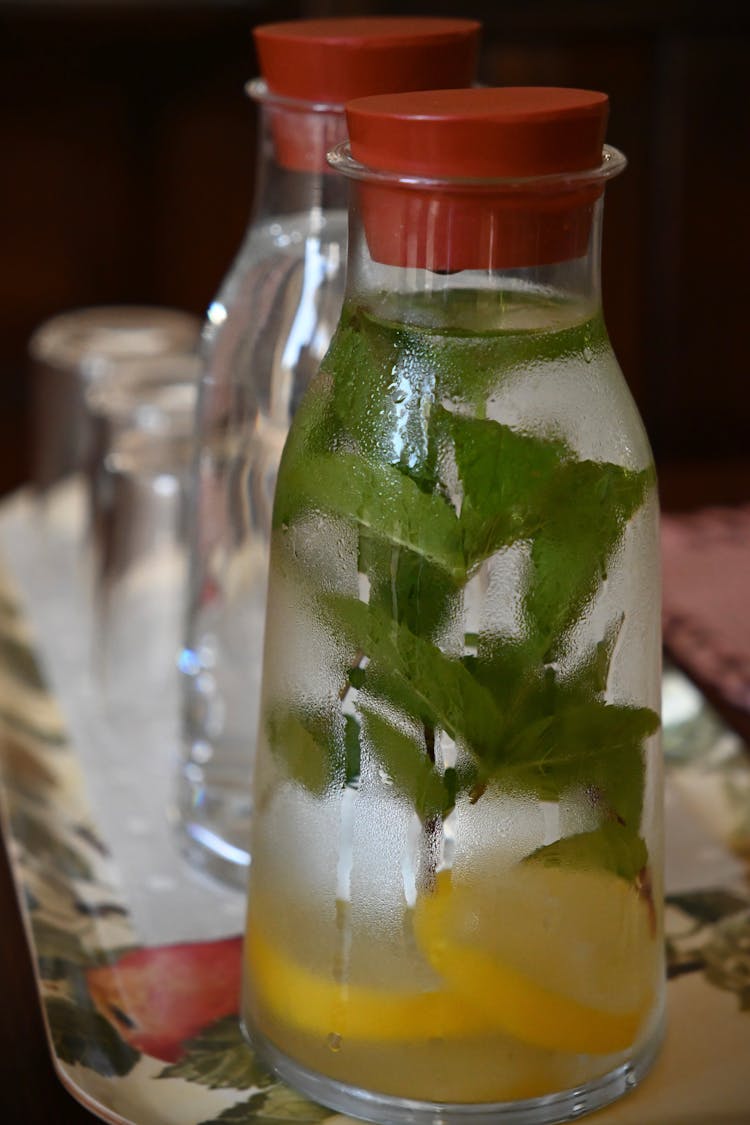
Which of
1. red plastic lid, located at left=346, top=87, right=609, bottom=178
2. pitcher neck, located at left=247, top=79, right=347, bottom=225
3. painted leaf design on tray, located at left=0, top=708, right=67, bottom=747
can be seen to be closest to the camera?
red plastic lid, located at left=346, top=87, right=609, bottom=178

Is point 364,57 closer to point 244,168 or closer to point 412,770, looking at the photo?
point 412,770

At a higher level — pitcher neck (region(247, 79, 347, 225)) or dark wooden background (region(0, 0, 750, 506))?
pitcher neck (region(247, 79, 347, 225))

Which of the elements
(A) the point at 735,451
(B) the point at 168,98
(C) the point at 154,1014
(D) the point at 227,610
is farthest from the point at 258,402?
(B) the point at 168,98

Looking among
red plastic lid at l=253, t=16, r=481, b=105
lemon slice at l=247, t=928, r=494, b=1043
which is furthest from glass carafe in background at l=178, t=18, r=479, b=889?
lemon slice at l=247, t=928, r=494, b=1043

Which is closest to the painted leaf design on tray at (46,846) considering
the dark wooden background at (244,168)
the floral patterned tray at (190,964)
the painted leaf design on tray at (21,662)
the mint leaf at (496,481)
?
the floral patterned tray at (190,964)

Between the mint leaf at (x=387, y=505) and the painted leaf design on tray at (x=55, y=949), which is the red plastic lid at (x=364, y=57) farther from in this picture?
the painted leaf design on tray at (x=55, y=949)

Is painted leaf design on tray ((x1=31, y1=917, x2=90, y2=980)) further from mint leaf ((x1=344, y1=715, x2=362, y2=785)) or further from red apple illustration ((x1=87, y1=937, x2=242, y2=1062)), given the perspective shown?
mint leaf ((x1=344, y1=715, x2=362, y2=785))
